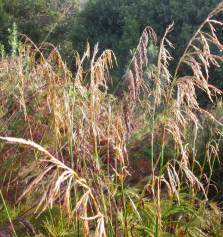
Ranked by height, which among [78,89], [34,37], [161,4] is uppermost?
[78,89]

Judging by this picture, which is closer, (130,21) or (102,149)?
(102,149)

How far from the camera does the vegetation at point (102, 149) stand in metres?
2.62

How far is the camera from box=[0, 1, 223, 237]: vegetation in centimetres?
262

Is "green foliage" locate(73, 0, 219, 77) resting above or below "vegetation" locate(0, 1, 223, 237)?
below

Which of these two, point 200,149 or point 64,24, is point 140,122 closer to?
point 200,149

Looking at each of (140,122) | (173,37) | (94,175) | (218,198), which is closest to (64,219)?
(94,175)

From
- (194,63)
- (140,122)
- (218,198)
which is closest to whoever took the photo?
(194,63)

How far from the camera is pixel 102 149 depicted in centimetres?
398

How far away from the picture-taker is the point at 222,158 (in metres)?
4.62

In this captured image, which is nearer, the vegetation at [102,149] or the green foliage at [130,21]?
the vegetation at [102,149]

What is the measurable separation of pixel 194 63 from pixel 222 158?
79.7 inches

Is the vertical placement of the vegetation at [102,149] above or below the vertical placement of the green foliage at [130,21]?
above

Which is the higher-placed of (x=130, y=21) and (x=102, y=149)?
(x=102, y=149)

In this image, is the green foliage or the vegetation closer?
the vegetation
